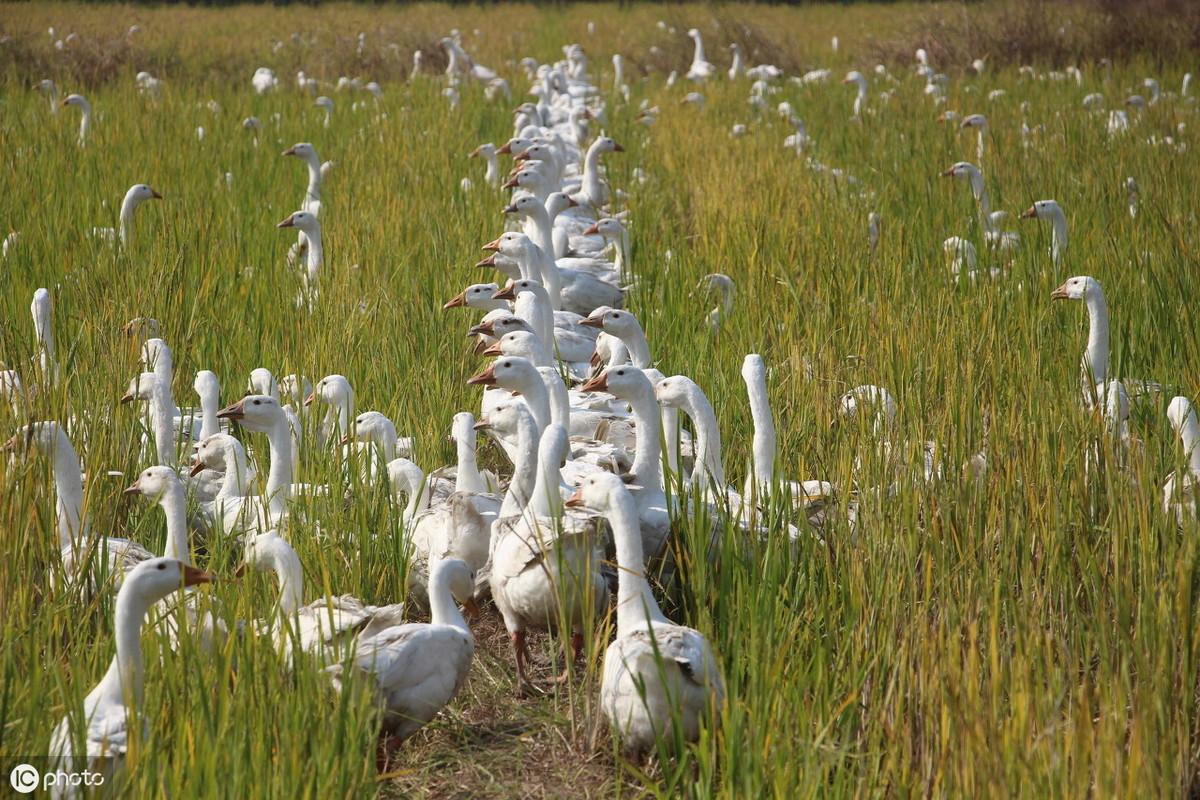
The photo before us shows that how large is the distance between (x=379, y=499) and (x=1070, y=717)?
85.7 inches

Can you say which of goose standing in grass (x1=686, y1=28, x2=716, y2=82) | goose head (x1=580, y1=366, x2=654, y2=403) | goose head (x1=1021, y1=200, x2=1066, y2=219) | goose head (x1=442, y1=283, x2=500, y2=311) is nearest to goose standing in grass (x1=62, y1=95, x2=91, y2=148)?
goose head (x1=442, y1=283, x2=500, y2=311)

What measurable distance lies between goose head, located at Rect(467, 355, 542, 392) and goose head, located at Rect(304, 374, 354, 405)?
703mm

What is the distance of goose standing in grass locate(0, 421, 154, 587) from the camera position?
348cm

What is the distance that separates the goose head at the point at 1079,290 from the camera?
5.14 meters

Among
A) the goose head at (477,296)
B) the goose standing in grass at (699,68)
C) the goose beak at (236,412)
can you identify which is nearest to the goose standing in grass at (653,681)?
the goose beak at (236,412)

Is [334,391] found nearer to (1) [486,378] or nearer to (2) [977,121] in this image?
(1) [486,378]

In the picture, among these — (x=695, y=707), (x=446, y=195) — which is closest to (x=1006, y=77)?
(x=446, y=195)

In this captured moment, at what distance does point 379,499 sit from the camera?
13.0 feet

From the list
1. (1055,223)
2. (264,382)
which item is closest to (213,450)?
(264,382)

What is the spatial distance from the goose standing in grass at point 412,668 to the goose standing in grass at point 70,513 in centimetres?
83

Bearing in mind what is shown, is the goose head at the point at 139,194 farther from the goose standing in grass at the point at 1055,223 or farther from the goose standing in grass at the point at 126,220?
the goose standing in grass at the point at 1055,223

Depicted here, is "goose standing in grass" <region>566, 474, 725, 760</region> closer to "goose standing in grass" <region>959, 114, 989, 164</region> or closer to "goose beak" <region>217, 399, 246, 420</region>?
"goose beak" <region>217, 399, 246, 420</region>

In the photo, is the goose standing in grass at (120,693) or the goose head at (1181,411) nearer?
the goose standing in grass at (120,693)

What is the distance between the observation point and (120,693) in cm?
270
